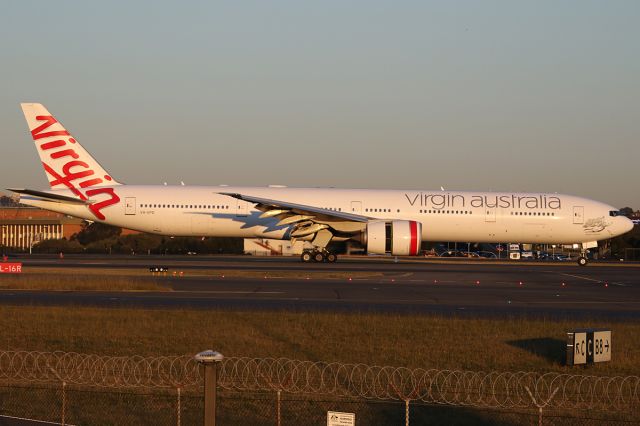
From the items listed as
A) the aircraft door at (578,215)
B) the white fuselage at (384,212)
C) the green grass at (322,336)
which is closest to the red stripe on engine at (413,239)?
A: the white fuselage at (384,212)

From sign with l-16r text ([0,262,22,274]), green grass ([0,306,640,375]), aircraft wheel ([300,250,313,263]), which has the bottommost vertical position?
green grass ([0,306,640,375])

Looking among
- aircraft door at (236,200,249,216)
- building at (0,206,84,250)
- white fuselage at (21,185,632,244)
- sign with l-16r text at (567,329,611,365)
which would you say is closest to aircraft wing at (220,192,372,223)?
aircraft door at (236,200,249,216)

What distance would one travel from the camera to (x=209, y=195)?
44.1 meters

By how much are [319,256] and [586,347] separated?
29588mm

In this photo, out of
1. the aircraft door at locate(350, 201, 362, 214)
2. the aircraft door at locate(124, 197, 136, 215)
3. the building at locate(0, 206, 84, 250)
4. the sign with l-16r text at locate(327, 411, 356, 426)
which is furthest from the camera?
the building at locate(0, 206, 84, 250)

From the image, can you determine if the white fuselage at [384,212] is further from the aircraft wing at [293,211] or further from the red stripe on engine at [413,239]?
the red stripe on engine at [413,239]

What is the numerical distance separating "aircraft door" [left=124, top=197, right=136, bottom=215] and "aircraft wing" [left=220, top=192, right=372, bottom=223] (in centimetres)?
481

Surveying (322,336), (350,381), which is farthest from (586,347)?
(322,336)

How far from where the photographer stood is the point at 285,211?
4156cm

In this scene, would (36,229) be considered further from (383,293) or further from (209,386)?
(209,386)

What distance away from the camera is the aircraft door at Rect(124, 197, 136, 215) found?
142 feet

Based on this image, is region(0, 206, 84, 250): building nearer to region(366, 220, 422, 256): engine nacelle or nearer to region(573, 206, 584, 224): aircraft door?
region(366, 220, 422, 256): engine nacelle

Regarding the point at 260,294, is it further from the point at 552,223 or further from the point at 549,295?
the point at 552,223

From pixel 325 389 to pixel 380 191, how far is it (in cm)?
3304
